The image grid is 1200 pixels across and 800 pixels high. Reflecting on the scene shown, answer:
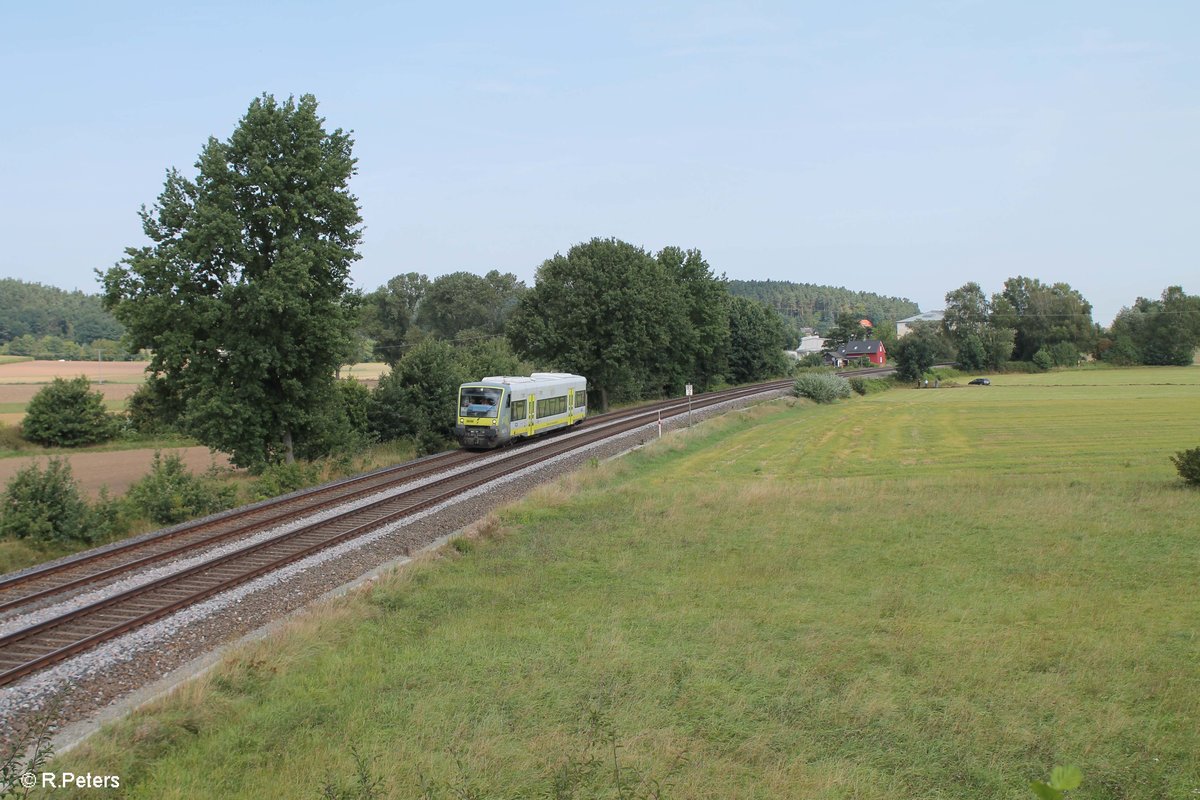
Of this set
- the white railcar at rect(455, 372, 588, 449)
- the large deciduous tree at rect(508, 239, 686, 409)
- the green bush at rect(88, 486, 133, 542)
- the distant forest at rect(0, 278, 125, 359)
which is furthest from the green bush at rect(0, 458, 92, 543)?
the distant forest at rect(0, 278, 125, 359)

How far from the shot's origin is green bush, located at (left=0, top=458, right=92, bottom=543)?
18234 mm

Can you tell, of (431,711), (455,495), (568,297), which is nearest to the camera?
(431,711)

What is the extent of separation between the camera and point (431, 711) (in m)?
8.66

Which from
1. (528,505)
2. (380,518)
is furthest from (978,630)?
(380,518)

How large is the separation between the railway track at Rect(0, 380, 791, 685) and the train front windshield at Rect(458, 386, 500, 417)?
3342 millimetres

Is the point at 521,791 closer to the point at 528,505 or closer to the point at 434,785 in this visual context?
the point at 434,785

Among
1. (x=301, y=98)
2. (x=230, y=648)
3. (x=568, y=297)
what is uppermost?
(x=301, y=98)

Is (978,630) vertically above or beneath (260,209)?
beneath

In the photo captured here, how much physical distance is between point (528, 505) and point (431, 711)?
12514 millimetres

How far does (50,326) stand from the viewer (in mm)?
137125

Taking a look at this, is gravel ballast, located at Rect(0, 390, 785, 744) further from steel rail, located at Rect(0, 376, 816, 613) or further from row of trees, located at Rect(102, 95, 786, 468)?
row of trees, located at Rect(102, 95, 786, 468)

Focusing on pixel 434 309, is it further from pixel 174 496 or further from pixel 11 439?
pixel 174 496

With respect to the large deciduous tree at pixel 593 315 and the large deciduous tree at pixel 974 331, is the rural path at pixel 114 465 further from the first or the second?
the large deciduous tree at pixel 974 331

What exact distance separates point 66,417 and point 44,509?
35.7 meters
